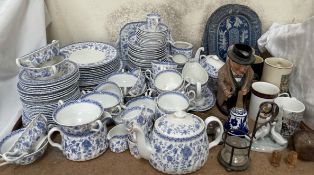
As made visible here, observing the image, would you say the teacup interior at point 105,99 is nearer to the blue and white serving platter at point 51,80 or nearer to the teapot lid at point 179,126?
the blue and white serving platter at point 51,80

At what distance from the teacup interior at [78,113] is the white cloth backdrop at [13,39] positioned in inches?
8.6

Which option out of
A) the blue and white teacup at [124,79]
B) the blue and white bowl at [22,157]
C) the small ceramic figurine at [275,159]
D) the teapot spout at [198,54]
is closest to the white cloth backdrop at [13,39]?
the blue and white bowl at [22,157]

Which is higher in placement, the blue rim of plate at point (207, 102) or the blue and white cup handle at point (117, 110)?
the blue and white cup handle at point (117, 110)

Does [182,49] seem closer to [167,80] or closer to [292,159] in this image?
[167,80]

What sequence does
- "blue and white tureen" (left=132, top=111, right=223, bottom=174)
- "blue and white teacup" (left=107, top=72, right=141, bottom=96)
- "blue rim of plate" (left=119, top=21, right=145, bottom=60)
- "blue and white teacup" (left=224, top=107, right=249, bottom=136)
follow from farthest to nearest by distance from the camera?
"blue rim of plate" (left=119, top=21, right=145, bottom=60) < "blue and white teacup" (left=107, top=72, right=141, bottom=96) < "blue and white teacup" (left=224, top=107, right=249, bottom=136) < "blue and white tureen" (left=132, top=111, right=223, bottom=174)

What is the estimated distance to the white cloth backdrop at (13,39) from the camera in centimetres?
104

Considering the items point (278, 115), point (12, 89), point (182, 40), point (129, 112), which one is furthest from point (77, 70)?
point (278, 115)

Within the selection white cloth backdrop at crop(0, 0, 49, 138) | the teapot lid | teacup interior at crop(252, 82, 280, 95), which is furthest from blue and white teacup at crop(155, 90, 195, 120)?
white cloth backdrop at crop(0, 0, 49, 138)

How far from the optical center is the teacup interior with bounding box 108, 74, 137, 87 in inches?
43.2

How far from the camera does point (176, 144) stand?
76cm

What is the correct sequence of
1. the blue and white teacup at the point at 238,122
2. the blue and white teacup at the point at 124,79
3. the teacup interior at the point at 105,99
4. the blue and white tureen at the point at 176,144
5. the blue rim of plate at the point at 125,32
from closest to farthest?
the blue and white tureen at the point at 176,144 → the blue and white teacup at the point at 238,122 → the teacup interior at the point at 105,99 → the blue and white teacup at the point at 124,79 → the blue rim of plate at the point at 125,32

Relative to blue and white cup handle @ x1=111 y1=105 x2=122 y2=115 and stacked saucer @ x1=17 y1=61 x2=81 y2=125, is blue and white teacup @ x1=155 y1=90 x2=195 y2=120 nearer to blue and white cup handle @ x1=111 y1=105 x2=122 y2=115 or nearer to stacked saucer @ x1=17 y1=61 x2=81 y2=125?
blue and white cup handle @ x1=111 y1=105 x2=122 y2=115

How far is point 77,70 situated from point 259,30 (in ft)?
2.22

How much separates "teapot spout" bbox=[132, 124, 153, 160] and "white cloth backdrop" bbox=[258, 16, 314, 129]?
1.71ft
